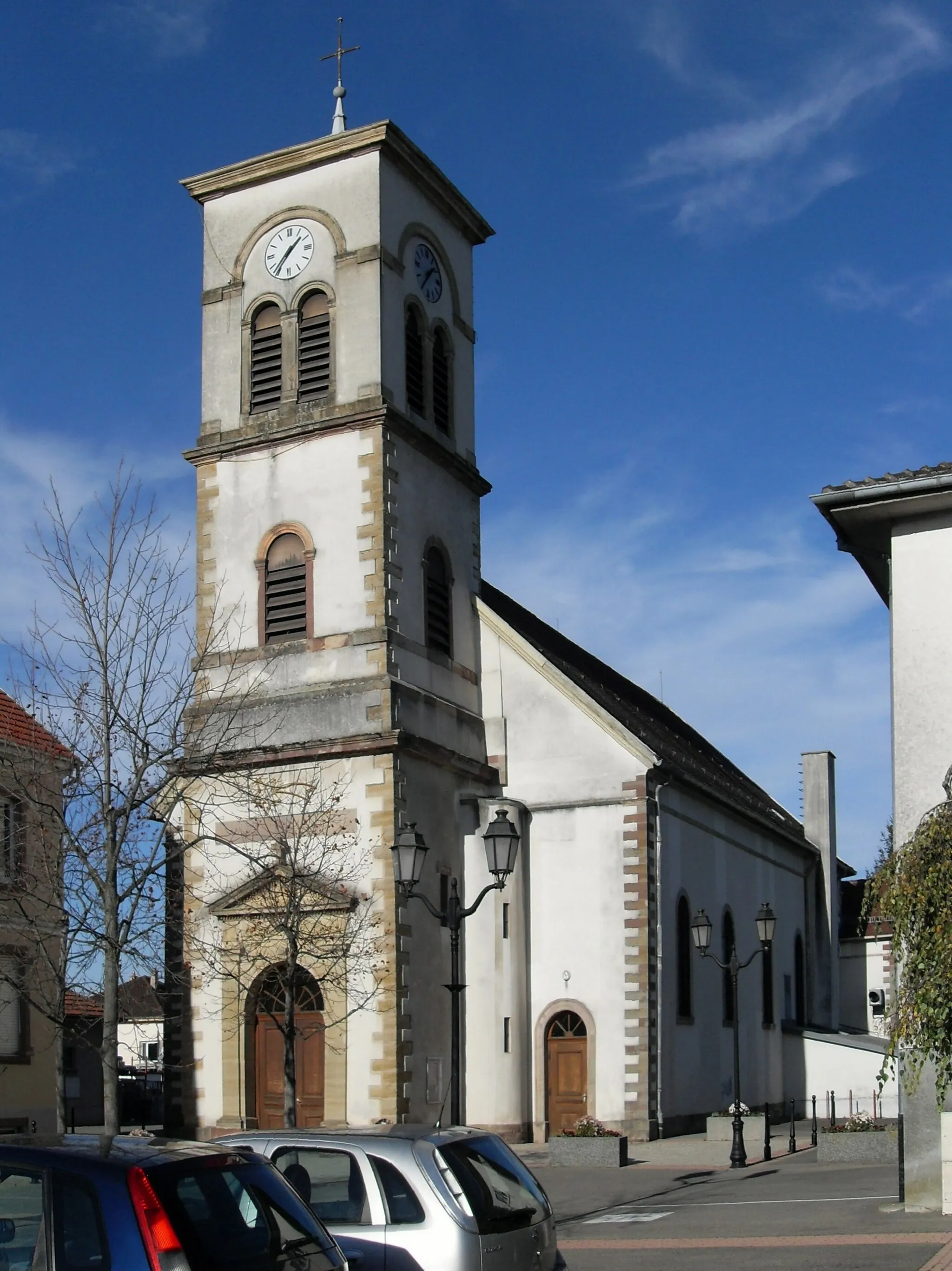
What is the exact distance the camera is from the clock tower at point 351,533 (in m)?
27.8

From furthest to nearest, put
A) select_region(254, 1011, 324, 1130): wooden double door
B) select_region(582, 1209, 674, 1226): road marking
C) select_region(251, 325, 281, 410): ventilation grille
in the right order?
select_region(251, 325, 281, 410): ventilation grille < select_region(254, 1011, 324, 1130): wooden double door < select_region(582, 1209, 674, 1226): road marking

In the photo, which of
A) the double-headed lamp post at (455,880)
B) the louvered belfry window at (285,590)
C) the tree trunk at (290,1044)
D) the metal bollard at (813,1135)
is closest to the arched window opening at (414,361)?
the louvered belfry window at (285,590)

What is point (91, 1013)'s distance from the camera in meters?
37.3

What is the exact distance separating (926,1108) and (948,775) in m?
3.45

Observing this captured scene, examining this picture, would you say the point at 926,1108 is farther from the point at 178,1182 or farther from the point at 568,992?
the point at 568,992

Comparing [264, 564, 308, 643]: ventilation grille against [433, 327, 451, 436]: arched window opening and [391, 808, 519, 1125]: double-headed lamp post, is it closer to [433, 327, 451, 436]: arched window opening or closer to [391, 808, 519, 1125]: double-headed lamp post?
[433, 327, 451, 436]: arched window opening

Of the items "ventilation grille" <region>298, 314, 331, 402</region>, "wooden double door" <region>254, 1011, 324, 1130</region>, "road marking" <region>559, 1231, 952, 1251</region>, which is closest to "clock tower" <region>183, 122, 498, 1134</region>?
"ventilation grille" <region>298, 314, 331, 402</region>

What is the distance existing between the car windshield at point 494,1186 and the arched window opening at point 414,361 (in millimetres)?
22243

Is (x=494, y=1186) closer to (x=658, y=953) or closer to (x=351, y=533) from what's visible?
(x=351, y=533)

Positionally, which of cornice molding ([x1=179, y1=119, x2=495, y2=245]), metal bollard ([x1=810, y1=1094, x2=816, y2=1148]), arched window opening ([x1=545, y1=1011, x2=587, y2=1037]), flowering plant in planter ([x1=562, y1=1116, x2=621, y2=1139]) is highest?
cornice molding ([x1=179, y1=119, x2=495, y2=245])

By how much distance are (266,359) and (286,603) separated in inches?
199

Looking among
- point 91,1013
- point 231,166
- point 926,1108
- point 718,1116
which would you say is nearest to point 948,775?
point 926,1108

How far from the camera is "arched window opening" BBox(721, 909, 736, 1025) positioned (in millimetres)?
35750

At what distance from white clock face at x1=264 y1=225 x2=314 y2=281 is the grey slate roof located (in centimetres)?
742
